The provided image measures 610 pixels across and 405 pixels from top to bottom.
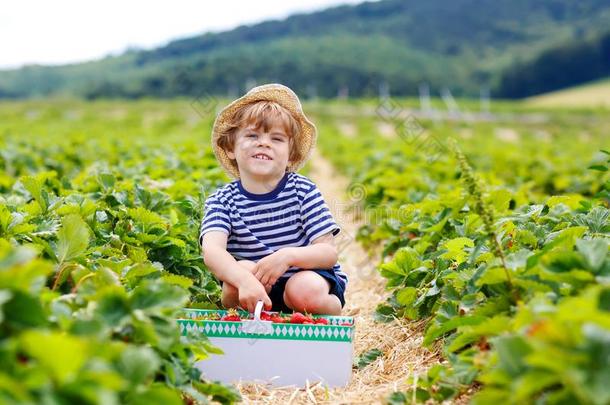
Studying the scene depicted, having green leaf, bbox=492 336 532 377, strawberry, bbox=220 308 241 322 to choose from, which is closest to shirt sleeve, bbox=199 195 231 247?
strawberry, bbox=220 308 241 322

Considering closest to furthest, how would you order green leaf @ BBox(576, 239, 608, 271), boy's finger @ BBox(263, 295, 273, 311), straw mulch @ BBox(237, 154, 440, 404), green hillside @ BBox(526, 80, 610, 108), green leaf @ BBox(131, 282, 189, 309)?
green leaf @ BBox(131, 282, 189, 309) < green leaf @ BBox(576, 239, 608, 271) < straw mulch @ BBox(237, 154, 440, 404) < boy's finger @ BBox(263, 295, 273, 311) < green hillside @ BBox(526, 80, 610, 108)

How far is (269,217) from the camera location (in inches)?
138

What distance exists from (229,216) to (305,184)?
1.36 feet

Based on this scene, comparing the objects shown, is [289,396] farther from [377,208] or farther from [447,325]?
[377,208]

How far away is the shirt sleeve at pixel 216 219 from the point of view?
3.38m

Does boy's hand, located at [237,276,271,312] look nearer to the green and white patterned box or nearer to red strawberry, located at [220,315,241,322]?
red strawberry, located at [220,315,241,322]

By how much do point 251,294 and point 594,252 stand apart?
143 cm

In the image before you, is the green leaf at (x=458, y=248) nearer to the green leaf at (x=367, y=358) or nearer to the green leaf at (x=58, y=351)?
the green leaf at (x=367, y=358)

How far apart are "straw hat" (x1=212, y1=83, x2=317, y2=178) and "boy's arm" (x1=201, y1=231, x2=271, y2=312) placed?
21.8 inches

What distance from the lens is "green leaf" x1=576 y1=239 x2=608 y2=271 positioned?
86.6 inches

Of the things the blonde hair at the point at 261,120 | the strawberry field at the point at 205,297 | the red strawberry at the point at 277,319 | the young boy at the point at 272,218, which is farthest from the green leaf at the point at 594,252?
the blonde hair at the point at 261,120

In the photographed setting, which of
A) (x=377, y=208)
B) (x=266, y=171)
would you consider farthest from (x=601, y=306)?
(x=377, y=208)

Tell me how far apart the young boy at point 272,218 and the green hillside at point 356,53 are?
196 feet

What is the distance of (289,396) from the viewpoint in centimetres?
278
